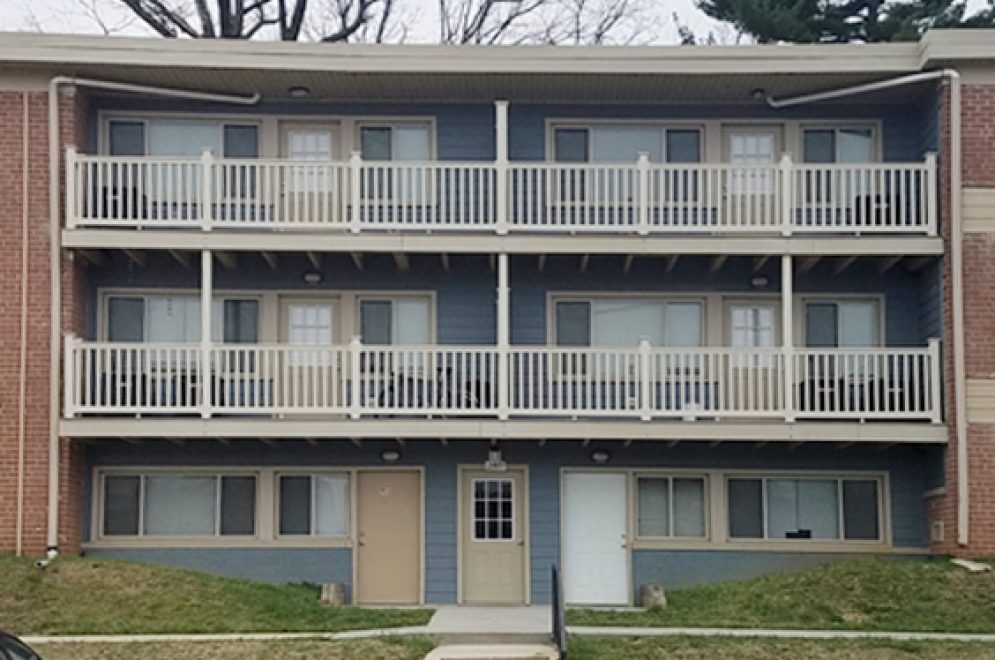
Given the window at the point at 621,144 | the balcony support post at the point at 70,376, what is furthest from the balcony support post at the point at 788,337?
the balcony support post at the point at 70,376

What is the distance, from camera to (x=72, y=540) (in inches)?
846

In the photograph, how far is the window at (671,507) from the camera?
22469 millimetres

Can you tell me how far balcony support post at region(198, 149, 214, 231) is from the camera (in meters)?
21.4

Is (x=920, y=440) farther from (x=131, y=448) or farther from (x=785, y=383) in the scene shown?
(x=131, y=448)

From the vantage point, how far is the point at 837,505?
22.5 m

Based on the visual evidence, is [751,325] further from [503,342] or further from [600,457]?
[503,342]

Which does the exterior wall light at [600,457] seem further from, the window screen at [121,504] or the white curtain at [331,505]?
the window screen at [121,504]

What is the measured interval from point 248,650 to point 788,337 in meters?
8.90

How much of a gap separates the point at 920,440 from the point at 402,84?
28.6 ft

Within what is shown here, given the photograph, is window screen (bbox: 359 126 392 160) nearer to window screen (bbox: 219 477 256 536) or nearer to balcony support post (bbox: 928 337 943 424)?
window screen (bbox: 219 477 256 536)

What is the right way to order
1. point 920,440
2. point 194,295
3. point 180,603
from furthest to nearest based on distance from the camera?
1. point 194,295
2. point 920,440
3. point 180,603

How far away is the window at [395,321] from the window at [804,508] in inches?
198

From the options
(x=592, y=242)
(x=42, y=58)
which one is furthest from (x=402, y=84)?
(x=42, y=58)

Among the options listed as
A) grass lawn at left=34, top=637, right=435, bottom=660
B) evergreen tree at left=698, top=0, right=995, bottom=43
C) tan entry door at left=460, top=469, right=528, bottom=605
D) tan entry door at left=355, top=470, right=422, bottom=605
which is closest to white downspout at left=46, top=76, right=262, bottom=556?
tan entry door at left=355, top=470, right=422, bottom=605
